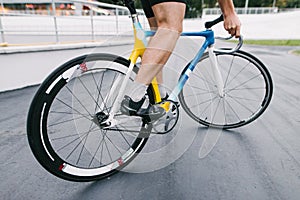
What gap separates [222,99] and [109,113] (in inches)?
46.7

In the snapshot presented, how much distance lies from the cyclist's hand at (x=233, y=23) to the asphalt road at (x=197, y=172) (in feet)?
2.60

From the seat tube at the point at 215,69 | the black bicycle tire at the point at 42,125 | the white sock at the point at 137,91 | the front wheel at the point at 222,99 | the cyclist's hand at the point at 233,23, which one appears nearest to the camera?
the black bicycle tire at the point at 42,125

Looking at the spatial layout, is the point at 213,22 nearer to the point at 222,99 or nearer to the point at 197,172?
the point at 222,99

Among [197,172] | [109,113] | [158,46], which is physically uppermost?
[158,46]

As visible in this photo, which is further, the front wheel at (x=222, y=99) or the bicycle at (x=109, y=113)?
the front wheel at (x=222, y=99)

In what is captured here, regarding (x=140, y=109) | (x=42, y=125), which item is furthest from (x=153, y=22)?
(x=42, y=125)

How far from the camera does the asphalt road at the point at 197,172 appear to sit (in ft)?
4.03

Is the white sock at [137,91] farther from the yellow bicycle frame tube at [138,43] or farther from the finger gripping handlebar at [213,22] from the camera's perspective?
the finger gripping handlebar at [213,22]

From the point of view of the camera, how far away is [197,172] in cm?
141

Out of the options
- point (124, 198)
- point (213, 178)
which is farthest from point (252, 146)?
point (124, 198)

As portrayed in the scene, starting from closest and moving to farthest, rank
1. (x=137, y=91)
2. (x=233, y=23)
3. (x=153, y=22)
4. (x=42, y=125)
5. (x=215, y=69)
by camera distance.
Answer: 1. (x=42, y=125)
2. (x=137, y=91)
3. (x=233, y=23)
4. (x=153, y=22)
5. (x=215, y=69)

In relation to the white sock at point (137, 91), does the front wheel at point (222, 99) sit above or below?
below

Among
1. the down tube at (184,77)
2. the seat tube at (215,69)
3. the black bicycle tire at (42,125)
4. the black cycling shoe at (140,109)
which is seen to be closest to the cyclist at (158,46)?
the black cycling shoe at (140,109)

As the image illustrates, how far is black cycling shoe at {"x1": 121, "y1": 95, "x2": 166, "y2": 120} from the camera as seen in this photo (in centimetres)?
121
